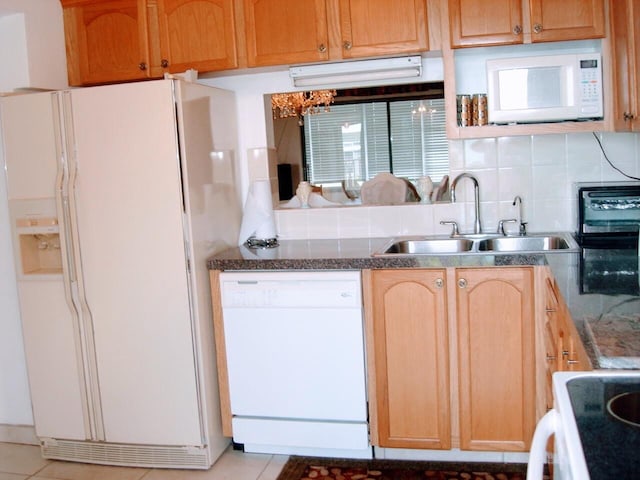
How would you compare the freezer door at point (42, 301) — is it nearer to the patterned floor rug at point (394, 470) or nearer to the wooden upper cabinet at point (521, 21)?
the patterned floor rug at point (394, 470)

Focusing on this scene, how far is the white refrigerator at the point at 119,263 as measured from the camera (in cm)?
276

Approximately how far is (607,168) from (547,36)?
0.70 metres

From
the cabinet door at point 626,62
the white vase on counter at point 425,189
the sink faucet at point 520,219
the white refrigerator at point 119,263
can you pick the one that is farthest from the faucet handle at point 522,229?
the white refrigerator at point 119,263

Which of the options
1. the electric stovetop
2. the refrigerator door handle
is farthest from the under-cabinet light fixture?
the electric stovetop

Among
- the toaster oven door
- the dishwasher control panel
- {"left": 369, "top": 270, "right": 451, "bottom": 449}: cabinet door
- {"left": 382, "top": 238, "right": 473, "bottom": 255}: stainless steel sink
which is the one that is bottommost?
{"left": 369, "top": 270, "right": 451, "bottom": 449}: cabinet door

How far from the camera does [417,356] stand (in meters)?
2.74

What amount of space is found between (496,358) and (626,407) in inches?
66.3

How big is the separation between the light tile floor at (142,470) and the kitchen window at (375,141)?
1.45m

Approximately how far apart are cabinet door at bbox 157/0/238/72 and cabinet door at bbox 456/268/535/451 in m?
1.50

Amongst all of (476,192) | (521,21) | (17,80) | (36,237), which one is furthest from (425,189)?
(17,80)

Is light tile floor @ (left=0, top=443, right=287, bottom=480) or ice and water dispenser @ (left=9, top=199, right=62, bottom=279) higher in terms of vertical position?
ice and water dispenser @ (left=9, top=199, right=62, bottom=279)

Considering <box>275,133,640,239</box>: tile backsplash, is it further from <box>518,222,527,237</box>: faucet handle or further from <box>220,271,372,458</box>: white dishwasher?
<box>220,271,372,458</box>: white dishwasher

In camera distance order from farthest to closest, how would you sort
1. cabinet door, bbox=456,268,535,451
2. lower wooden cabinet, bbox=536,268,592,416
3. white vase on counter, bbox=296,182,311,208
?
white vase on counter, bbox=296,182,311,208
cabinet door, bbox=456,268,535,451
lower wooden cabinet, bbox=536,268,592,416

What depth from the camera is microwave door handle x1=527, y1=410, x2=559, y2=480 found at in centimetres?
94
